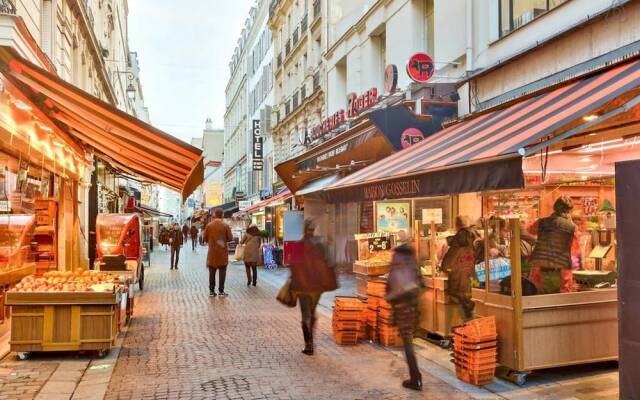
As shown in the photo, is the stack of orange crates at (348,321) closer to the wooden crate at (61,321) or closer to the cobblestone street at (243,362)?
the cobblestone street at (243,362)

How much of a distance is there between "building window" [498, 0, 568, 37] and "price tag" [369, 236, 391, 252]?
183 inches

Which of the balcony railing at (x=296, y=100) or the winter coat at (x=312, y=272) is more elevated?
the balcony railing at (x=296, y=100)

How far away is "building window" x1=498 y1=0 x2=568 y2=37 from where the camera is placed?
34.2 feet

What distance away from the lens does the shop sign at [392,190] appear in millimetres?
7223

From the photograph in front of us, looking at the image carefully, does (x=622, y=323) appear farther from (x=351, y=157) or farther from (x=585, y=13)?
(x=351, y=157)

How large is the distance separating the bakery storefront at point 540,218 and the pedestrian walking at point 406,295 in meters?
0.87

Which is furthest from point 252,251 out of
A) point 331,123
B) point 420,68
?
point 420,68

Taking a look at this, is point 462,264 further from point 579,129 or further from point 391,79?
point 391,79

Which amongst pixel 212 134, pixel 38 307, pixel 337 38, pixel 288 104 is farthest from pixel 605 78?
pixel 212 134

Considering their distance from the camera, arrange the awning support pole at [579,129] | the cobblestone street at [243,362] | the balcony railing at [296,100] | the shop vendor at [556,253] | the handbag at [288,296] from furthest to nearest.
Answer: the balcony railing at [296,100]
the handbag at [288,296]
the shop vendor at [556,253]
the cobblestone street at [243,362]
the awning support pole at [579,129]

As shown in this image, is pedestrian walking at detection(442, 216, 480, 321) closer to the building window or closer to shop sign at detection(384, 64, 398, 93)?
the building window

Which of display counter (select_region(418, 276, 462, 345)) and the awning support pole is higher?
the awning support pole

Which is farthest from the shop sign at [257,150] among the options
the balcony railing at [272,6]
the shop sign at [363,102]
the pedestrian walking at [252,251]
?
the shop sign at [363,102]

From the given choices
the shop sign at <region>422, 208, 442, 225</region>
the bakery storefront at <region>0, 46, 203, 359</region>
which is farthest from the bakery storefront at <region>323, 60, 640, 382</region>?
the bakery storefront at <region>0, 46, 203, 359</region>
